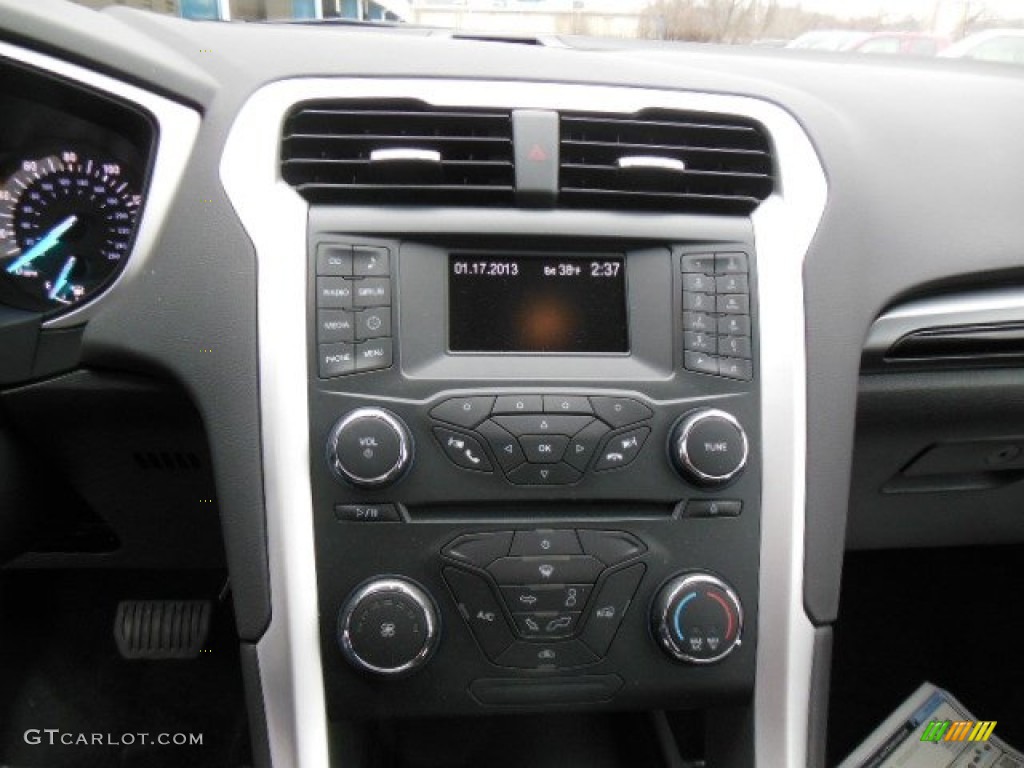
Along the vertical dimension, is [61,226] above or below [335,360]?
above

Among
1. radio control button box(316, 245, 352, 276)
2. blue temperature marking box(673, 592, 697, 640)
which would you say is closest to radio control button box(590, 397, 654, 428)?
blue temperature marking box(673, 592, 697, 640)

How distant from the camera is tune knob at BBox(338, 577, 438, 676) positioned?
964 millimetres

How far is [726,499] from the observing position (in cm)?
102

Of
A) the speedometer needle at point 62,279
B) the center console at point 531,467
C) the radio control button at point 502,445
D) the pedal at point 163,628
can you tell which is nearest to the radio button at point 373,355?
the center console at point 531,467

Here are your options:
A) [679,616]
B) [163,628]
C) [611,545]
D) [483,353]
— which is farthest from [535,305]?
[163,628]

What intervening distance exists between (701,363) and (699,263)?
0.12m

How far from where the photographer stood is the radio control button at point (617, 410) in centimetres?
99

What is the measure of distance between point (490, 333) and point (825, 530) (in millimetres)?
465

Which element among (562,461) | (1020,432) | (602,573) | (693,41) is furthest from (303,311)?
(1020,432)

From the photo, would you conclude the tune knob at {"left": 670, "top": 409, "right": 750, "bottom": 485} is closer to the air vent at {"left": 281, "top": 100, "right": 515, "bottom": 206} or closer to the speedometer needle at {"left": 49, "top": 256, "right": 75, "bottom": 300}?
the air vent at {"left": 281, "top": 100, "right": 515, "bottom": 206}

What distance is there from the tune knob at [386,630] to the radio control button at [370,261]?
0.35 meters

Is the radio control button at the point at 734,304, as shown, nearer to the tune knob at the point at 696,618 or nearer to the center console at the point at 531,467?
the center console at the point at 531,467

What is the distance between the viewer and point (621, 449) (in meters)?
0.99

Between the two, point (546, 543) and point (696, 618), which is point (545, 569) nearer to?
point (546, 543)
